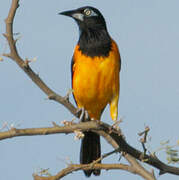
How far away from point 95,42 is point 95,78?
0.67 metres

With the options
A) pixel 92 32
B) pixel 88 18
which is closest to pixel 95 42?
pixel 92 32

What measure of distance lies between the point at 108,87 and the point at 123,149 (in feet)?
7.74

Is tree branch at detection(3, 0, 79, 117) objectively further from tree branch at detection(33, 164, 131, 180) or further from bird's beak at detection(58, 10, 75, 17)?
bird's beak at detection(58, 10, 75, 17)

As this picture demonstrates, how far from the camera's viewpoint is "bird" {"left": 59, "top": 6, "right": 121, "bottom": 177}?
6.37 meters

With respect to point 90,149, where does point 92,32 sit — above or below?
above

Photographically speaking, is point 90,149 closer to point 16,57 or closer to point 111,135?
point 111,135

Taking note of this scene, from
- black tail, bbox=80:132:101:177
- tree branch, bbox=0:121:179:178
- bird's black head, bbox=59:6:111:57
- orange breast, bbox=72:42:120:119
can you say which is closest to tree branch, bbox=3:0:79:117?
tree branch, bbox=0:121:179:178

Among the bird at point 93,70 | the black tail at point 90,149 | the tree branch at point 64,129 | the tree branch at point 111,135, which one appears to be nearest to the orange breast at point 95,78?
the bird at point 93,70

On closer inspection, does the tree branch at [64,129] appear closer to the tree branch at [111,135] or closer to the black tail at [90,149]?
the tree branch at [111,135]

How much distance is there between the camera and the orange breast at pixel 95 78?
635cm

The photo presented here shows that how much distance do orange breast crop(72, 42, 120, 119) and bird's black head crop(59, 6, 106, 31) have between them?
450 mm

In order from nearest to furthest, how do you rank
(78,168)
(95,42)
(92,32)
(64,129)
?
(64,129) < (78,168) < (95,42) < (92,32)

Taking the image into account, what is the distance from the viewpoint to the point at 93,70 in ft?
20.7

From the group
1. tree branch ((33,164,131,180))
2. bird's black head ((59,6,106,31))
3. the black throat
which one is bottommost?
tree branch ((33,164,131,180))
